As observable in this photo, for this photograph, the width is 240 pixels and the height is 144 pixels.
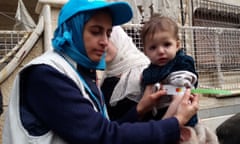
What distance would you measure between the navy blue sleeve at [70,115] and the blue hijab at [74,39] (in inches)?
5.4

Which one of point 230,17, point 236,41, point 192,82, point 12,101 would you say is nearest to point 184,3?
point 236,41

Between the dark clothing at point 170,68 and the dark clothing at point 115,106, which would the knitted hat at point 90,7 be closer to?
the dark clothing at point 170,68

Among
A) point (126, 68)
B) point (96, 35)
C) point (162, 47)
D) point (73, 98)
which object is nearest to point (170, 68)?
point (162, 47)

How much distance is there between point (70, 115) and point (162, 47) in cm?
78

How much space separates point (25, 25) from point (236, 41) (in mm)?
4125

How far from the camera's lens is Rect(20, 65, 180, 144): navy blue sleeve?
125cm

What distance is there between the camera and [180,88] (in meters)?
1.68

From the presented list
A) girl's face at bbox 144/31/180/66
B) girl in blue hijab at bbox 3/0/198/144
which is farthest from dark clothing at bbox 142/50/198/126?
girl in blue hijab at bbox 3/0/198/144

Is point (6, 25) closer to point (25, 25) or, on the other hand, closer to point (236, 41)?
point (25, 25)

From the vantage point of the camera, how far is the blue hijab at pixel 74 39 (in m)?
1.39

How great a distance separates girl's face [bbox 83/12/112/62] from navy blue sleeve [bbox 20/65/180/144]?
0.19 m

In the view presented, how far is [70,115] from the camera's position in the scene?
1242 mm

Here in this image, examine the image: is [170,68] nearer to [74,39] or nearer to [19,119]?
[74,39]

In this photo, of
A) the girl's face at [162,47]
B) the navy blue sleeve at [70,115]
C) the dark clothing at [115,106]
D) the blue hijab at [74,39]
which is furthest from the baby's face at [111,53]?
the navy blue sleeve at [70,115]
